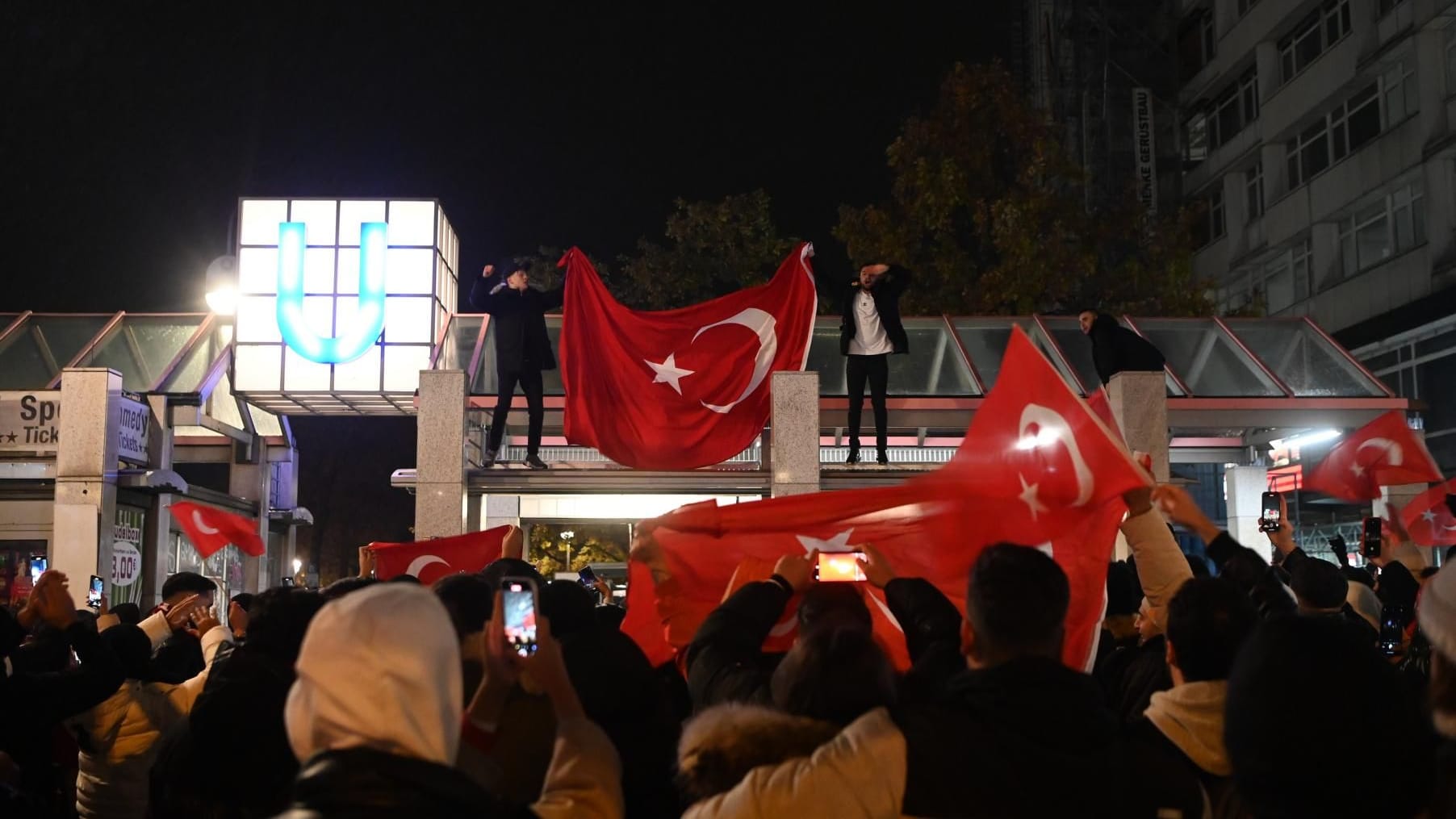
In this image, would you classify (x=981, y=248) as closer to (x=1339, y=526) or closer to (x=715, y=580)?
(x=1339, y=526)

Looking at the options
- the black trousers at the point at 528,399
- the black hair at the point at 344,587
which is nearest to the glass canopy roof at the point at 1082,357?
the black trousers at the point at 528,399

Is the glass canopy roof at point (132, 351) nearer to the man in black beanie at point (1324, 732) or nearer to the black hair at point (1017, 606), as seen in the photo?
the black hair at point (1017, 606)

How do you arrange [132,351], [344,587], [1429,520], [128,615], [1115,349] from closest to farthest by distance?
[344,587], [128,615], [1429,520], [1115,349], [132,351]

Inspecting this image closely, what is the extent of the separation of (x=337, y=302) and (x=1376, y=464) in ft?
45.9

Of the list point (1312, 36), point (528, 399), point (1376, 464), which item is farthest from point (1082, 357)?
point (1312, 36)

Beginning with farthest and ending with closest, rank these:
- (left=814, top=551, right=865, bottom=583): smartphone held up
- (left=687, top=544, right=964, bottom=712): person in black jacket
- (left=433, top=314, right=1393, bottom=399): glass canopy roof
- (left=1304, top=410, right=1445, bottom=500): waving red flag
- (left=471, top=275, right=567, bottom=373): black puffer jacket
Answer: (left=433, top=314, right=1393, bottom=399): glass canopy roof → (left=471, top=275, right=567, bottom=373): black puffer jacket → (left=1304, top=410, right=1445, bottom=500): waving red flag → (left=814, top=551, right=865, bottom=583): smartphone held up → (left=687, top=544, right=964, bottom=712): person in black jacket

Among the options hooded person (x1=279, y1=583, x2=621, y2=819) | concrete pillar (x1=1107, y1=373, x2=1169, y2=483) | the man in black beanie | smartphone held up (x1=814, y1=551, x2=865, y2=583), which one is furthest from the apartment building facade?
hooded person (x1=279, y1=583, x2=621, y2=819)

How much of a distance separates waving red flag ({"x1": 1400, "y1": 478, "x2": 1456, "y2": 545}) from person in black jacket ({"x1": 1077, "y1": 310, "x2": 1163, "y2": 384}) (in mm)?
3018

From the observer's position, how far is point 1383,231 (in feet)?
116

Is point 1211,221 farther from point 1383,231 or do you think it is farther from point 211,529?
point 211,529

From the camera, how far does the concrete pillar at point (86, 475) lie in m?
16.8

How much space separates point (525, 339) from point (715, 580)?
311 inches

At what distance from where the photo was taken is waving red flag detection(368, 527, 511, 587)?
11.1 meters

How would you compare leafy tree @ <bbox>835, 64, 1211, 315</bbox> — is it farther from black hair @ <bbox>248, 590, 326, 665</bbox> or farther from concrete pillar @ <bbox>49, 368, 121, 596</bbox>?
black hair @ <bbox>248, 590, 326, 665</bbox>
